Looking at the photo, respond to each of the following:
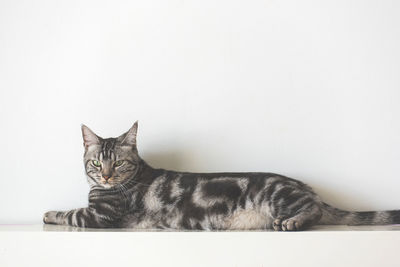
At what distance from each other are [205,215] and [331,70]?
895 mm

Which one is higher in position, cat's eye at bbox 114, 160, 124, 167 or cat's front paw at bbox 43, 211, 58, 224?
cat's eye at bbox 114, 160, 124, 167

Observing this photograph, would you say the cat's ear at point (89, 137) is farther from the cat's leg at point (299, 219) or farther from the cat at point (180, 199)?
the cat's leg at point (299, 219)

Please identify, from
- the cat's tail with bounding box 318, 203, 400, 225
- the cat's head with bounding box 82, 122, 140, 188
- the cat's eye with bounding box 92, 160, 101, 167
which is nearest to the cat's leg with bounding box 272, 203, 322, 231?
the cat's tail with bounding box 318, 203, 400, 225

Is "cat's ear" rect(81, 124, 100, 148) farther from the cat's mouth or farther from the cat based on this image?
the cat's mouth

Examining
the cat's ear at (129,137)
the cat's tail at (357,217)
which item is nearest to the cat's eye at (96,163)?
the cat's ear at (129,137)

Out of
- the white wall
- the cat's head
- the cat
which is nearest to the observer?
the cat

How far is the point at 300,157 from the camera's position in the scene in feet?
6.23

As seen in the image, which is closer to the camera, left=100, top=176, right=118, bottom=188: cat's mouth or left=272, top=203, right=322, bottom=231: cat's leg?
left=272, top=203, right=322, bottom=231: cat's leg

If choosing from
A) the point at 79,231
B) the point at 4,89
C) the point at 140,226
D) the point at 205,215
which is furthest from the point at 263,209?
the point at 4,89

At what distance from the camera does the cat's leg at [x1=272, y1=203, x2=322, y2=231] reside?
4.79ft

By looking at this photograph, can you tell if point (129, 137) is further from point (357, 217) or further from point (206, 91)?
point (357, 217)

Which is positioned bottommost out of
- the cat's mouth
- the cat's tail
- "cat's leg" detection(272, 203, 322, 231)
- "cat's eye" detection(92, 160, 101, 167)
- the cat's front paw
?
the cat's front paw

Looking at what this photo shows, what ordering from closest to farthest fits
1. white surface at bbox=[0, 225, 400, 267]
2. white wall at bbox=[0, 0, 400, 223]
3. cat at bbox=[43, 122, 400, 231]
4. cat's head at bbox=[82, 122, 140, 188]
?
white surface at bbox=[0, 225, 400, 267] < cat at bbox=[43, 122, 400, 231] < cat's head at bbox=[82, 122, 140, 188] < white wall at bbox=[0, 0, 400, 223]

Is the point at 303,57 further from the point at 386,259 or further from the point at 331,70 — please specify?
the point at 386,259
